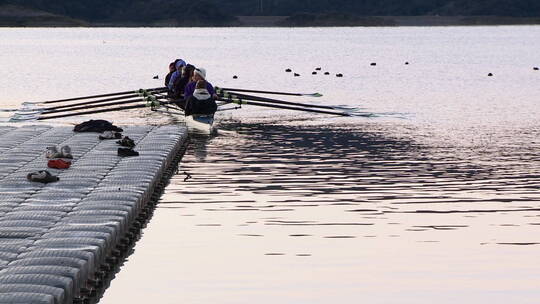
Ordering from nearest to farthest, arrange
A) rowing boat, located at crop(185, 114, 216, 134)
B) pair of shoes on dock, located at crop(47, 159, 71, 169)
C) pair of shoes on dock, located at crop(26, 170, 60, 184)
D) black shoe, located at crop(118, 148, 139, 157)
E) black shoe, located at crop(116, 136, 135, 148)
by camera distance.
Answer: pair of shoes on dock, located at crop(26, 170, 60, 184) < pair of shoes on dock, located at crop(47, 159, 71, 169) < black shoe, located at crop(118, 148, 139, 157) < black shoe, located at crop(116, 136, 135, 148) < rowing boat, located at crop(185, 114, 216, 134)

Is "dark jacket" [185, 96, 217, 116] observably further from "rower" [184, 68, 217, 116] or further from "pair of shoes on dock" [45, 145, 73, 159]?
"pair of shoes on dock" [45, 145, 73, 159]

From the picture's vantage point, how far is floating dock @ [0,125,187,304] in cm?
1730

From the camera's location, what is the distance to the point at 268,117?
180 ft

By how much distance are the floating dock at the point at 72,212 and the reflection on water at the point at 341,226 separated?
26.0 inches

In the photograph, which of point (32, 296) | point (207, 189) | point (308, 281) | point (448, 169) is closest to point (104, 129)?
point (207, 189)

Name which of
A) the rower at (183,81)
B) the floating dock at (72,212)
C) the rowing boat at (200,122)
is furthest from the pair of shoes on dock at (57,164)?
the rower at (183,81)

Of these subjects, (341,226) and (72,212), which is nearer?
(72,212)

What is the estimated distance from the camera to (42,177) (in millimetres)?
26016

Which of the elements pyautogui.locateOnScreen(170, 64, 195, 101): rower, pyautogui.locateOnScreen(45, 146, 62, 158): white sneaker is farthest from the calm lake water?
pyautogui.locateOnScreen(45, 146, 62, 158): white sneaker

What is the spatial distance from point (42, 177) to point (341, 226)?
6.71 meters

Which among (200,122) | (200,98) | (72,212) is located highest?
(200,98)

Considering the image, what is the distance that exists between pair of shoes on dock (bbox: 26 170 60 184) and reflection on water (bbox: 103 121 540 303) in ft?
8.48

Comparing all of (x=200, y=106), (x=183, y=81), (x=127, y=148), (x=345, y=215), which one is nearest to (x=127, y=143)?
(x=127, y=148)

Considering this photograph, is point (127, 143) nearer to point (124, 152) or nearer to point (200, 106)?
point (124, 152)
